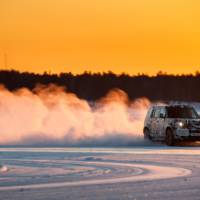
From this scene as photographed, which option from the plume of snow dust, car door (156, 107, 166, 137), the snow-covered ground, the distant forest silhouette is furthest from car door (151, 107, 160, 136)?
the distant forest silhouette

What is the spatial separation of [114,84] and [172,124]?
4743 inches

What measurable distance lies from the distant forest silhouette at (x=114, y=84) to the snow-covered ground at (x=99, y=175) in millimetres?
113319

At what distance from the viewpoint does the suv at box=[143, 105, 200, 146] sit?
3303 cm

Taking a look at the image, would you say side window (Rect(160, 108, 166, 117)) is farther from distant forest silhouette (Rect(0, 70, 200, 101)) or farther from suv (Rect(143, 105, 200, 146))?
distant forest silhouette (Rect(0, 70, 200, 101))

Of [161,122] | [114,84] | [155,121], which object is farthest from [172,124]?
[114,84]

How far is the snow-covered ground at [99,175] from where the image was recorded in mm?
14617

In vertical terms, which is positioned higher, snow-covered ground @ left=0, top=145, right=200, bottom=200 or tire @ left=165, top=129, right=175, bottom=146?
tire @ left=165, top=129, right=175, bottom=146

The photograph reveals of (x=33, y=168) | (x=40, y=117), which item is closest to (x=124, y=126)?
(x=40, y=117)

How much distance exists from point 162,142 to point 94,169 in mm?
15413

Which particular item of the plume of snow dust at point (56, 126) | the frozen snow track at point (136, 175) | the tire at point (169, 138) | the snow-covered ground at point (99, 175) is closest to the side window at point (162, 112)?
the tire at point (169, 138)

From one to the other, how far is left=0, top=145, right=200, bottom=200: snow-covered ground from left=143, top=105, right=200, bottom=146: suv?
5595mm

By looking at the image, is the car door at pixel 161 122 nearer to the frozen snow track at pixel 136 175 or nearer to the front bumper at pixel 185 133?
the front bumper at pixel 185 133

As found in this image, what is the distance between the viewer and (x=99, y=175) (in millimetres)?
18594

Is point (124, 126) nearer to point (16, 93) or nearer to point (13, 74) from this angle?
point (16, 93)
